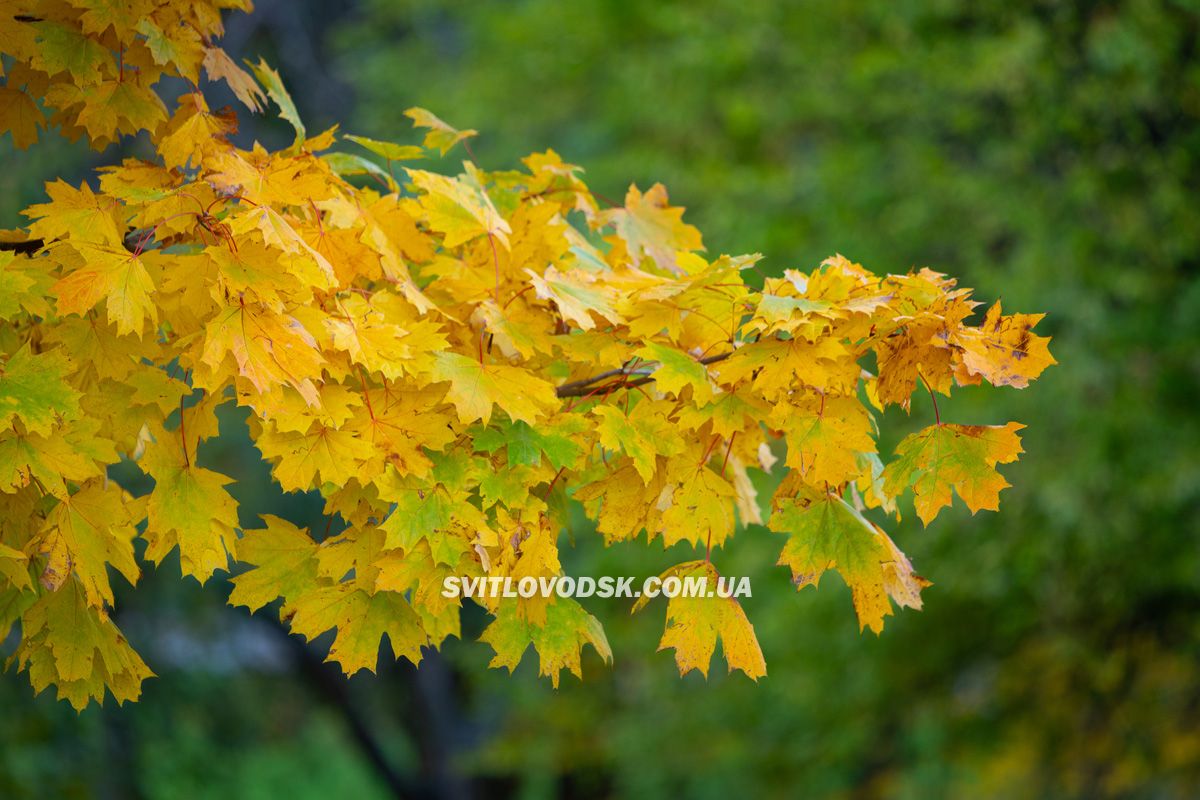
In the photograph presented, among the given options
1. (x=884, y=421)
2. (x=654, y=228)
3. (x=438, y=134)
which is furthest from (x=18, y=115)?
(x=884, y=421)

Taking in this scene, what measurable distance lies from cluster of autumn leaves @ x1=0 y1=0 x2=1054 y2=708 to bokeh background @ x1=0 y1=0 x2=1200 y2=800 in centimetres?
301

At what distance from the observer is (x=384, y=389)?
4.90 feet

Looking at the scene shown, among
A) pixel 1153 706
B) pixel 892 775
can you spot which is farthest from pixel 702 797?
pixel 1153 706

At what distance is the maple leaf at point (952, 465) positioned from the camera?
1449 millimetres

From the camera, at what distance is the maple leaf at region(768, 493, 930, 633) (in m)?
Result: 1.50

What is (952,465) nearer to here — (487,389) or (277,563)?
(487,389)

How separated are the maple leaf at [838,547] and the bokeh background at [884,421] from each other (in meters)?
2.92

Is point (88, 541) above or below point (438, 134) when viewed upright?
below

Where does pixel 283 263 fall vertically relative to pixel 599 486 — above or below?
above

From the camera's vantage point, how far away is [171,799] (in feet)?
20.7

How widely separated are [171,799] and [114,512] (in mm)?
5489

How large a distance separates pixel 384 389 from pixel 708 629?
0.52 meters

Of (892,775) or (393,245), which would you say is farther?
(892,775)

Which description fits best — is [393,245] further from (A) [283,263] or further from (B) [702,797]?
(B) [702,797]
